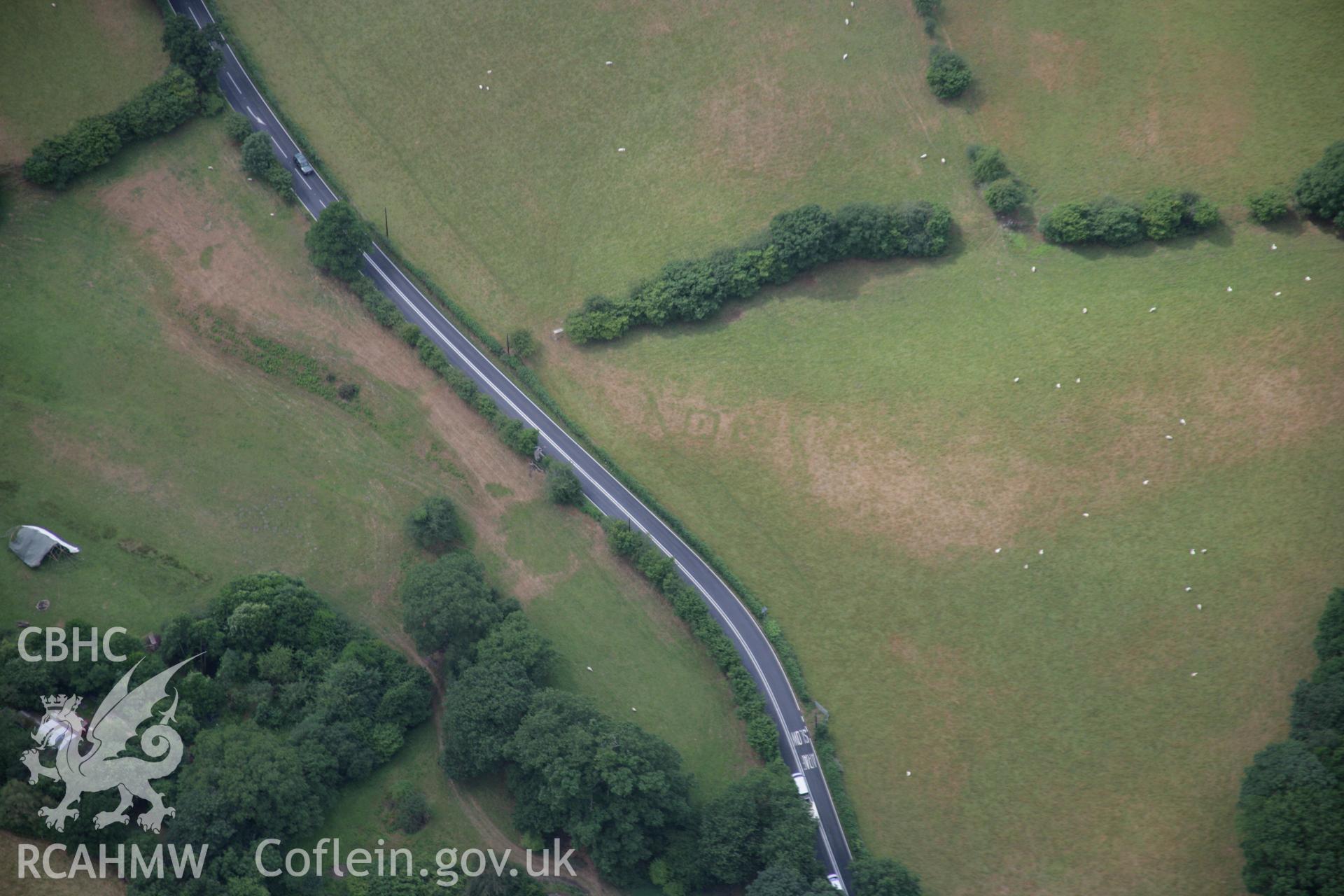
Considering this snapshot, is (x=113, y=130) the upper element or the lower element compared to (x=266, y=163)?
upper

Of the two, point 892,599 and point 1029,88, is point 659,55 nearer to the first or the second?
point 1029,88

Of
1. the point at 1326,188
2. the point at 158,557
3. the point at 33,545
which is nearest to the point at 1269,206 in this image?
the point at 1326,188

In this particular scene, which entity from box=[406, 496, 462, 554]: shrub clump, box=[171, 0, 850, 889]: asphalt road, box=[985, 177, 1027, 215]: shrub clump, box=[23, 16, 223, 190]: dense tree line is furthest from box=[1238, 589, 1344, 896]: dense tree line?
box=[23, 16, 223, 190]: dense tree line

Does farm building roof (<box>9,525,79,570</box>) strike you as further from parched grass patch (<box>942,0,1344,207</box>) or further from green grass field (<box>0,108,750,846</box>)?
parched grass patch (<box>942,0,1344,207</box>)

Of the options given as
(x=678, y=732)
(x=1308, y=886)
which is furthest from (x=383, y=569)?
(x=1308, y=886)

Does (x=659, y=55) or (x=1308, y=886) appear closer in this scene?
(x=1308, y=886)

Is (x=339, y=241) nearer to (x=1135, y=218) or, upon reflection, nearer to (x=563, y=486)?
(x=563, y=486)
